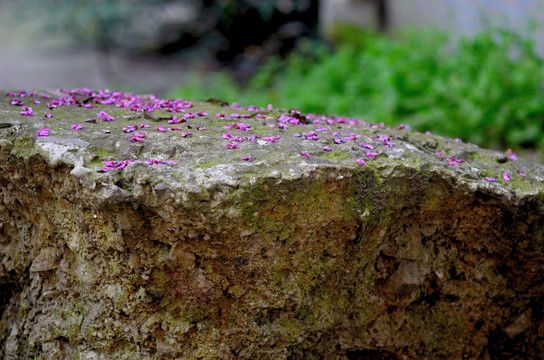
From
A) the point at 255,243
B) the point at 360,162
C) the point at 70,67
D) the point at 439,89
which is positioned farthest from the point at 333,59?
the point at 255,243

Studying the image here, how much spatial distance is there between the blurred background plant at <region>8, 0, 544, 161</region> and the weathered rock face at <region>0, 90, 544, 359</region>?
259 centimetres

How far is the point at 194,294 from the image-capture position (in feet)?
6.77

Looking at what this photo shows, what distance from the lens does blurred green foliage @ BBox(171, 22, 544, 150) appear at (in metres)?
5.01

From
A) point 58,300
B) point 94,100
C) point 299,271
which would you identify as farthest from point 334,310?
point 94,100

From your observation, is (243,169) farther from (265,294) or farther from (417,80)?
(417,80)

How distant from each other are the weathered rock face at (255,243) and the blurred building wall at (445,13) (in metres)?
Answer: 3.61

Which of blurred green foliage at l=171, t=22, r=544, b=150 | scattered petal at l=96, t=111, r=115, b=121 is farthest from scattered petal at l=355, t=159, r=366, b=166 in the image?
blurred green foliage at l=171, t=22, r=544, b=150

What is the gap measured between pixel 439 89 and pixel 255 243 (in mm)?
3727

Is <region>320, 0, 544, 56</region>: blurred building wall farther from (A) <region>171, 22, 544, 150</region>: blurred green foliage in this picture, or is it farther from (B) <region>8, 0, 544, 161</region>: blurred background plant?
(A) <region>171, 22, 544, 150</region>: blurred green foliage

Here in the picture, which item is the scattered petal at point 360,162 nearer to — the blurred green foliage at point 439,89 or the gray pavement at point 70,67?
the blurred green foliage at point 439,89

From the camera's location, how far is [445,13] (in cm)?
719

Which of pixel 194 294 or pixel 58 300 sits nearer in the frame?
pixel 194 294

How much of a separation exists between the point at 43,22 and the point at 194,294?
8018 mm

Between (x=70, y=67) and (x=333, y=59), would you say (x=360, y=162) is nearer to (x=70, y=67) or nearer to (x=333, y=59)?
(x=333, y=59)
